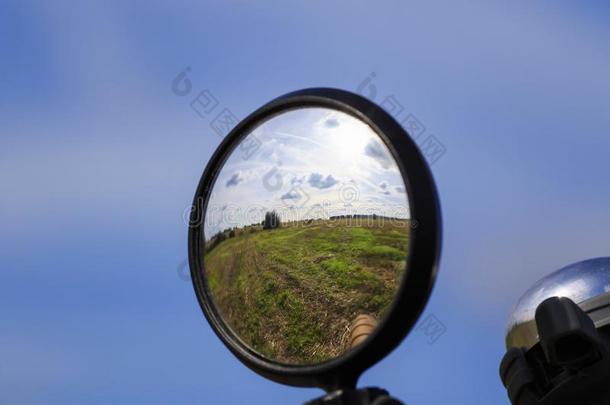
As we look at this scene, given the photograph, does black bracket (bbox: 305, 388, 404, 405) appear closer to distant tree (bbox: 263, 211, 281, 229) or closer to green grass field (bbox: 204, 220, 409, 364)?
green grass field (bbox: 204, 220, 409, 364)

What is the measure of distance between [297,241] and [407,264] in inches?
19.4

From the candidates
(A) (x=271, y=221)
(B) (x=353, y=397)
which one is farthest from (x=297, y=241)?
(B) (x=353, y=397)

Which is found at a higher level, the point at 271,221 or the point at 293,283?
the point at 271,221

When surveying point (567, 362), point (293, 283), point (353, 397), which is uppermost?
point (293, 283)

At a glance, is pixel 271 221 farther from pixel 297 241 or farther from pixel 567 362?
pixel 567 362

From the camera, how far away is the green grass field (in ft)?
7.06

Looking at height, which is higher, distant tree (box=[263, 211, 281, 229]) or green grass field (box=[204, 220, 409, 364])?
distant tree (box=[263, 211, 281, 229])

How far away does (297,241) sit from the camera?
Result: 2250 millimetres

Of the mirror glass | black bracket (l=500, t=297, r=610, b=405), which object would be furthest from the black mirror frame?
black bracket (l=500, t=297, r=610, b=405)

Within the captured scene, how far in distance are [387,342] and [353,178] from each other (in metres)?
0.49

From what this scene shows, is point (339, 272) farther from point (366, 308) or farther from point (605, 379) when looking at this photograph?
point (605, 379)

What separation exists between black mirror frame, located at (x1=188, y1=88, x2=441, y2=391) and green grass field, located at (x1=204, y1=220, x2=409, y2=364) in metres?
0.12

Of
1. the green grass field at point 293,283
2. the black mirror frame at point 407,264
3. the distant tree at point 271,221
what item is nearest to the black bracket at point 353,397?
the black mirror frame at point 407,264

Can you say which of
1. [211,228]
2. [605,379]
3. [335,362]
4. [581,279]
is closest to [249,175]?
[211,228]
